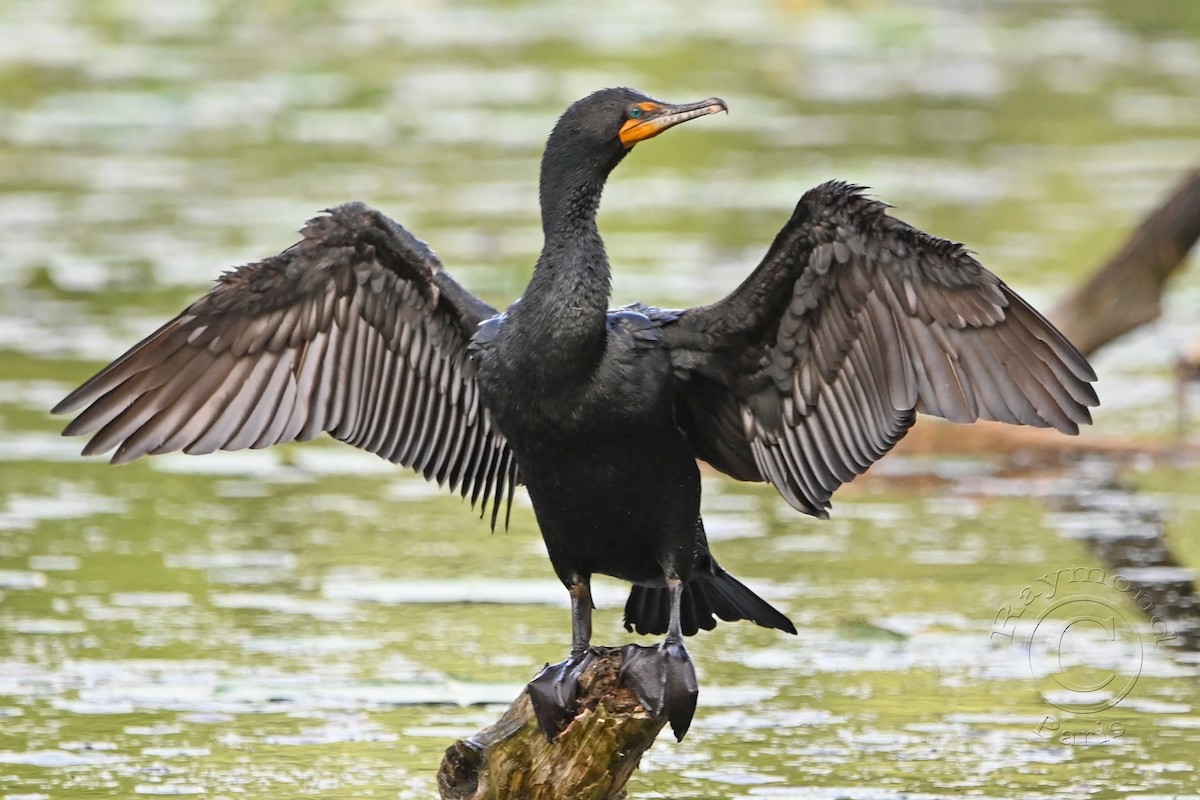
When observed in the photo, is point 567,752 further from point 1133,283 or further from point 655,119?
point 1133,283

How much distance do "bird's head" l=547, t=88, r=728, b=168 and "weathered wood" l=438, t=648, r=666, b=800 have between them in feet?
4.65

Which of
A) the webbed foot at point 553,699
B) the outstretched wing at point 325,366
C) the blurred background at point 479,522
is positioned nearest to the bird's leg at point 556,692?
the webbed foot at point 553,699

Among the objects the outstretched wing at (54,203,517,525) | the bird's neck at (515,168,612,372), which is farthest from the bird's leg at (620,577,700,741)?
the outstretched wing at (54,203,517,525)

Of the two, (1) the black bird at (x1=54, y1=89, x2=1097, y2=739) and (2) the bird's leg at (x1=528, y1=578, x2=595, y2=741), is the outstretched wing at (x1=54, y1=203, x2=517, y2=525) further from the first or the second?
(2) the bird's leg at (x1=528, y1=578, x2=595, y2=741)

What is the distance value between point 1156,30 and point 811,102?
5964 millimetres

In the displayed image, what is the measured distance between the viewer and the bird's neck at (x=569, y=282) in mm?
5875

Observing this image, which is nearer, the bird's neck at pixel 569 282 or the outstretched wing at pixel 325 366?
the bird's neck at pixel 569 282

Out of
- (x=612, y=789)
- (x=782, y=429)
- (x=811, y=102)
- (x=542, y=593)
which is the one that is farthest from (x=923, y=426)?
(x=811, y=102)

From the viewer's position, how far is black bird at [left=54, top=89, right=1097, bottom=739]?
5.89 metres

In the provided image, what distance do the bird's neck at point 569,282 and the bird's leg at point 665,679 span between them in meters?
0.80

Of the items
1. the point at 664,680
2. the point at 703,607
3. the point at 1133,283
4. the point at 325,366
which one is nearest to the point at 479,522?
the point at 325,366

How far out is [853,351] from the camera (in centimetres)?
612

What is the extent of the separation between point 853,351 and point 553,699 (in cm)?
130

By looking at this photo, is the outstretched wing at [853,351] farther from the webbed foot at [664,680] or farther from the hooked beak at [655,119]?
the webbed foot at [664,680]
